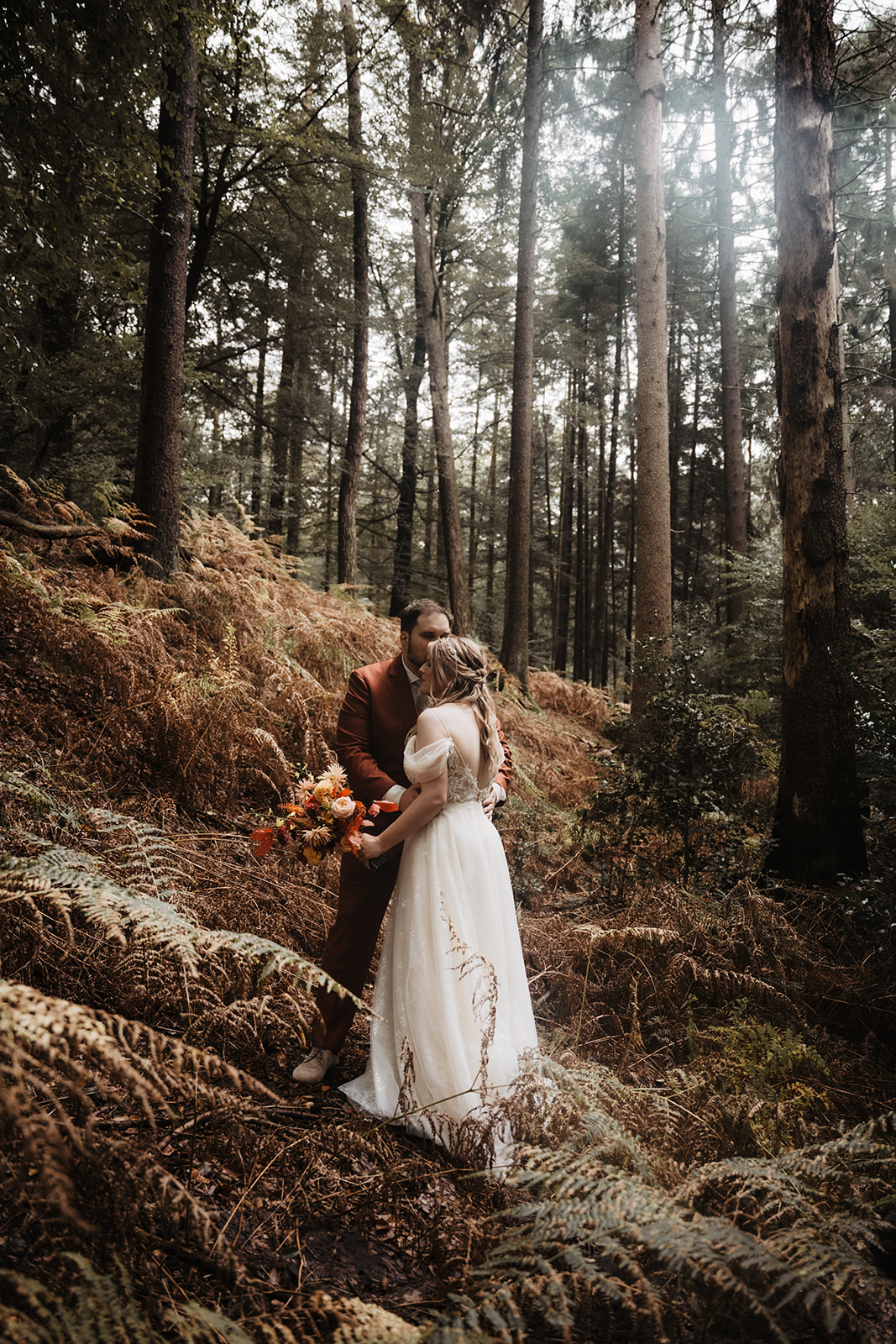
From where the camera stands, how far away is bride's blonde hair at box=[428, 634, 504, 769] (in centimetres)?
312

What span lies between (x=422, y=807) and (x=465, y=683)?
0.59m

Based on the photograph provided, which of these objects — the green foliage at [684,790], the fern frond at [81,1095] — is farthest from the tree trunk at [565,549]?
the fern frond at [81,1095]

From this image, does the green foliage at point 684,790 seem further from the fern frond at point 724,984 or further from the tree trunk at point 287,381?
the tree trunk at point 287,381

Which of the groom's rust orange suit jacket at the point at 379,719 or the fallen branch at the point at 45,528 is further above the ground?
the fallen branch at the point at 45,528

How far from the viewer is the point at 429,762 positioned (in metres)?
2.93

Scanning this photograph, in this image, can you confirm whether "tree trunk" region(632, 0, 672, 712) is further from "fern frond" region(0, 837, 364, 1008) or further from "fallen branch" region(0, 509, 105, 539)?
"fern frond" region(0, 837, 364, 1008)

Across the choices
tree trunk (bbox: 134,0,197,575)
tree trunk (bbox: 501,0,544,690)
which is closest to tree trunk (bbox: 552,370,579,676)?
tree trunk (bbox: 501,0,544,690)

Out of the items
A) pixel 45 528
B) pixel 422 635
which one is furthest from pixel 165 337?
pixel 422 635

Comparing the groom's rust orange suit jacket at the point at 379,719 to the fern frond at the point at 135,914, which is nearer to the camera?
the fern frond at the point at 135,914

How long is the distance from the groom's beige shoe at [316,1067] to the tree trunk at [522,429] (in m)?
8.65

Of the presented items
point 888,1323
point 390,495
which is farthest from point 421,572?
point 888,1323

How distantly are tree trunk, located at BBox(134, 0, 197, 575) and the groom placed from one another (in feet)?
14.5

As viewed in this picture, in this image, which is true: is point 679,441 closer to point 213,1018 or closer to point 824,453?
point 824,453

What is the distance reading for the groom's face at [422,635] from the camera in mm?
3543
